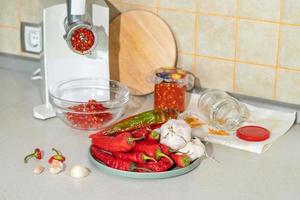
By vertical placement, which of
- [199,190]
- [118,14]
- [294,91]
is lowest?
[199,190]

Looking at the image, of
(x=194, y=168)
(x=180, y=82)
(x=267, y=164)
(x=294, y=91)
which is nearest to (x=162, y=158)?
(x=194, y=168)

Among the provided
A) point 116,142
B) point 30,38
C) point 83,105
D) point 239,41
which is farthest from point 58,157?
point 30,38

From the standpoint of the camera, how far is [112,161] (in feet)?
4.98

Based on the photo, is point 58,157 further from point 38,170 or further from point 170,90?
point 170,90

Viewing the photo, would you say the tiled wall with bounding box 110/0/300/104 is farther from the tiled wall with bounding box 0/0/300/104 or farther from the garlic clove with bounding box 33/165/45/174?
the garlic clove with bounding box 33/165/45/174

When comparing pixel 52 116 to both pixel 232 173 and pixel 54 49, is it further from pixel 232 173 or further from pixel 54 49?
pixel 232 173

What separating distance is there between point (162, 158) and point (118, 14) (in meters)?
0.65

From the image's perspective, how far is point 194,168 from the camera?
154 centimetres

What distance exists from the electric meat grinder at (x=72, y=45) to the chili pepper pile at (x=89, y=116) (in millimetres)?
115

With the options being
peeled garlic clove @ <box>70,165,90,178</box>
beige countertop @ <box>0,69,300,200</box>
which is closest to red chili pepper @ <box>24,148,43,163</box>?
beige countertop @ <box>0,69,300,200</box>

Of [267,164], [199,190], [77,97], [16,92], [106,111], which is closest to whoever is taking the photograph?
[199,190]

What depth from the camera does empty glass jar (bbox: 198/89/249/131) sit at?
5.81 feet

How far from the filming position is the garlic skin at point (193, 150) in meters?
1.53

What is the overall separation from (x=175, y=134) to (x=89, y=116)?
1.02 ft
